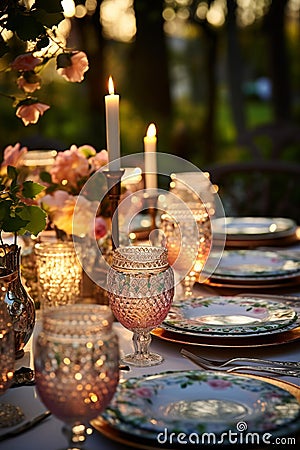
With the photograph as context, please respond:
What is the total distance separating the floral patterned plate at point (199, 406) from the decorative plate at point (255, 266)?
0.68m

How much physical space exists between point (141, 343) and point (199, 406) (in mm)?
279

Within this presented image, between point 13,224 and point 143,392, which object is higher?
point 13,224

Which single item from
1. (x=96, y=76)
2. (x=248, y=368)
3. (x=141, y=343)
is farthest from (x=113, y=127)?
(x=96, y=76)

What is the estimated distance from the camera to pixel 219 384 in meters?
1.14

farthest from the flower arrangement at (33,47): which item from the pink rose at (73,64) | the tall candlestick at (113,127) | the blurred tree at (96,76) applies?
the blurred tree at (96,76)

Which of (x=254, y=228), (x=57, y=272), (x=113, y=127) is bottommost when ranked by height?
(x=254, y=228)

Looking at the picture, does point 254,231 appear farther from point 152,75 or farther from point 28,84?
point 152,75

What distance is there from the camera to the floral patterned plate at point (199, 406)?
100 cm

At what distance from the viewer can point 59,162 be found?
173 cm

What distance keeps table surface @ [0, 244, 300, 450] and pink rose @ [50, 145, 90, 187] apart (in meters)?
0.31

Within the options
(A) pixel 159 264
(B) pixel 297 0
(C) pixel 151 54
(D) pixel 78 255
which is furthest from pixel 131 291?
(B) pixel 297 0

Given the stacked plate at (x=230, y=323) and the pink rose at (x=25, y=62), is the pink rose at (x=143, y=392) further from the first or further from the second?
the pink rose at (x=25, y=62)

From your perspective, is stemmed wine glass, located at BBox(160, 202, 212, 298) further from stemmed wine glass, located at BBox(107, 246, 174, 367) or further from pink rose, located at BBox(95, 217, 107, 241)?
stemmed wine glass, located at BBox(107, 246, 174, 367)

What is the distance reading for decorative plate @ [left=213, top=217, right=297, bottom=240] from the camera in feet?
7.47
